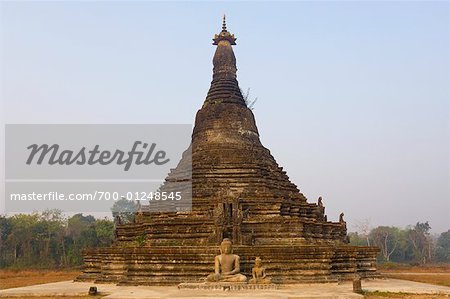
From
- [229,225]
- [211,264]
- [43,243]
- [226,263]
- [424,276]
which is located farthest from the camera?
[43,243]

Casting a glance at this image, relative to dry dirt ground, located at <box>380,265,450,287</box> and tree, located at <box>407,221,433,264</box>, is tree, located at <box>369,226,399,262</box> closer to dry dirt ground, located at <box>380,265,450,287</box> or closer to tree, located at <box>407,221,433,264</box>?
tree, located at <box>407,221,433,264</box>

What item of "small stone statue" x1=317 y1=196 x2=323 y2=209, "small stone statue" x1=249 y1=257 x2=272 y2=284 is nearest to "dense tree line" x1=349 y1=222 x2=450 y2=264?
"small stone statue" x1=317 y1=196 x2=323 y2=209

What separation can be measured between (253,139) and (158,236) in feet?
28.3

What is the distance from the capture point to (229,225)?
20828 mm

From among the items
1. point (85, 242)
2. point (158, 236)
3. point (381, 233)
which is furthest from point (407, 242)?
point (158, 236)

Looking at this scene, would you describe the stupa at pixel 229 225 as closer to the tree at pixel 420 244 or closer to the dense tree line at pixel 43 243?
the dense tree line at pixel 43 243

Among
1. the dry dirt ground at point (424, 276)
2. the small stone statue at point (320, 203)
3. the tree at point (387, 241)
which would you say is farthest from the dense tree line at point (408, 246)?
the small stone statue at point (320, 203)

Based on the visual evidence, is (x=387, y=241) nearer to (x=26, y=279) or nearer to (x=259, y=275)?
(x=26, y=279)

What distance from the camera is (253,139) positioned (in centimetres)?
2759

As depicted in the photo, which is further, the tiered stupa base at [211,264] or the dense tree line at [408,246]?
the dense tree line at [408,246]

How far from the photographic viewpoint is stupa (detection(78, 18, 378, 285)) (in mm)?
18594

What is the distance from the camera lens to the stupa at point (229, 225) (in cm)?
1859

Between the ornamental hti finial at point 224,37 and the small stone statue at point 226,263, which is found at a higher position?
the ornamental hti finial at point 224,37

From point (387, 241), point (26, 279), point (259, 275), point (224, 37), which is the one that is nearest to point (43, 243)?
point (26, 279)
